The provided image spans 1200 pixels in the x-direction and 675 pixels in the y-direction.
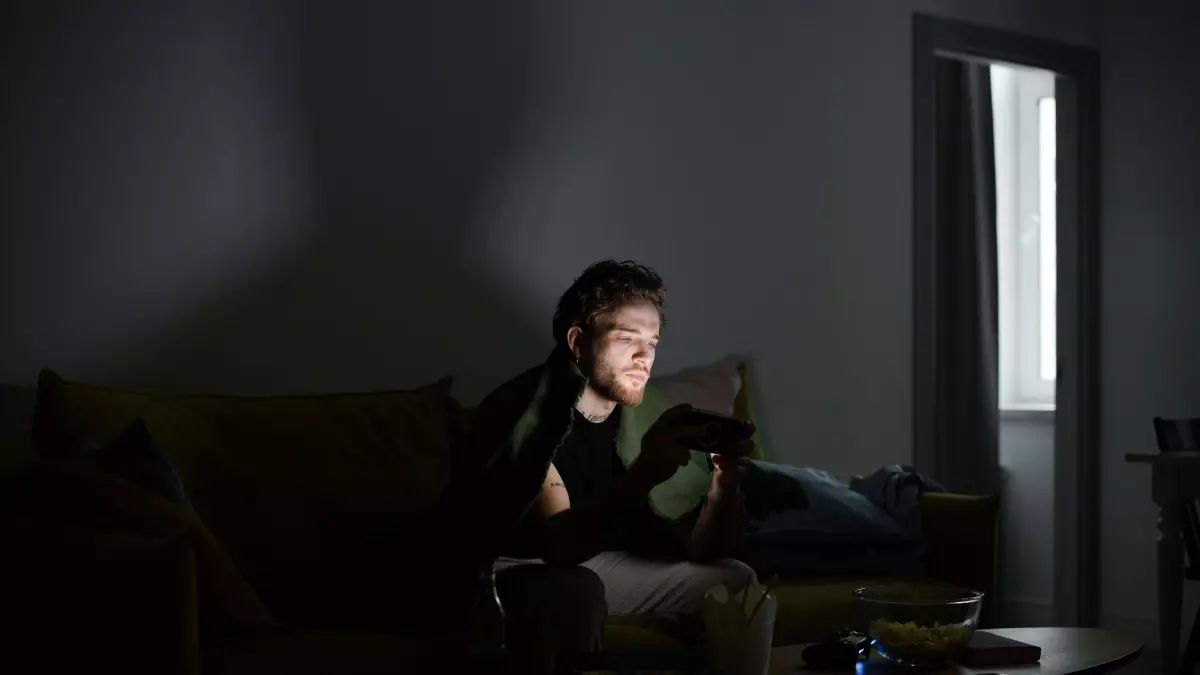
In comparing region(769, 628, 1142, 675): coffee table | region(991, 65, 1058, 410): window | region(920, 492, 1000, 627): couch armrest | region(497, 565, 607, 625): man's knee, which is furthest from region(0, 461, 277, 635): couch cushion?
region(991, 65, 1058, 410): window

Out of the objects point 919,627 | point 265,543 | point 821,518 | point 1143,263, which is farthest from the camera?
point 1143,263

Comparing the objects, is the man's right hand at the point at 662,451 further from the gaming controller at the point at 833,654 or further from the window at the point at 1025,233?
the window at the point at 1025,233

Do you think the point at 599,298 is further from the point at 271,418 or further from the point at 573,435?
the point at 271,418

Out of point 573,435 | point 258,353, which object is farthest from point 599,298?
point 258,353

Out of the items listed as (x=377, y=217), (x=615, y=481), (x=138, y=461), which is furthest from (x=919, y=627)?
(x=377, y=217)

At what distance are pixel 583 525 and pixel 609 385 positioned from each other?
0.41 metres

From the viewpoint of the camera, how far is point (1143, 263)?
165 inches

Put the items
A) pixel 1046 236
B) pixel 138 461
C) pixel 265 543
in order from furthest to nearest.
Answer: pixel 1046 236 → pixel 265 543 → pixel 138 461

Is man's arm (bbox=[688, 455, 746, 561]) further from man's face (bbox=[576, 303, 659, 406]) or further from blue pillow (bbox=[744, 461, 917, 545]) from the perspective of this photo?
blue pillow (bbox=[744, 461, 917, 545])

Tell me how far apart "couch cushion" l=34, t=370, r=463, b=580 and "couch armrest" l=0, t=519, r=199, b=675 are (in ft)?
1.72

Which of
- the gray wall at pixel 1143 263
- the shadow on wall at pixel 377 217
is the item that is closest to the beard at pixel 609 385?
the shadow on wall at pixel 377 217

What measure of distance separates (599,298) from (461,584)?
0.62 m

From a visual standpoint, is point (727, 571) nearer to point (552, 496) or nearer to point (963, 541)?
point (552, 496)

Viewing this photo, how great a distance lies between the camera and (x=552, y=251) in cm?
303
